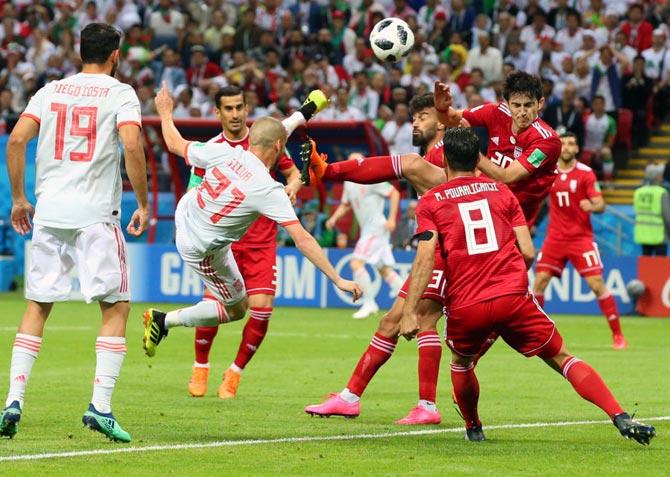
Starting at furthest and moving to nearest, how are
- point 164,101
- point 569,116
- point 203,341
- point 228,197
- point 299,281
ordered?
point 569,116 → point 299,281 → point 203,341 → point 228,197 → point 164,101

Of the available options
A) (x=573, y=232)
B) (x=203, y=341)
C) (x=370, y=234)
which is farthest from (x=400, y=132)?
(x=203, y=341)

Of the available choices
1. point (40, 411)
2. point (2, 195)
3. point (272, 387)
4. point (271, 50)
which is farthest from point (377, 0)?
point (40, 411)

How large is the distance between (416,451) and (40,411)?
3.17 meters

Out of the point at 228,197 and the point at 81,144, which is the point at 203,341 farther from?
the point at 81,144

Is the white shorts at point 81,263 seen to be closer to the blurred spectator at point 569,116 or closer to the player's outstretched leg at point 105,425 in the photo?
the player's outstretched leg at point 105,425

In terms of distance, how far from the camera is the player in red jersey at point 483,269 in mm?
8555

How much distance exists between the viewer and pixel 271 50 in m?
29.0

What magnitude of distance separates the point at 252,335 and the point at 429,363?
86.6 inches

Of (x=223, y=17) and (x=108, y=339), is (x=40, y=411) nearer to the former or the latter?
(x=108, y=339)

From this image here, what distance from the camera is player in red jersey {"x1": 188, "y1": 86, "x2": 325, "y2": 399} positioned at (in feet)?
38.4

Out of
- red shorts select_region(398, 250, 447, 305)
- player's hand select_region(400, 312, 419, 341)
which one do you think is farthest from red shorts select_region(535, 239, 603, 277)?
player's hand select_region(400, 312, 419, 341)

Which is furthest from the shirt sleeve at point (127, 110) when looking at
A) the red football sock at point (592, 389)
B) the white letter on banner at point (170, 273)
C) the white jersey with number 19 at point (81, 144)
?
the white letter on banner at point (170, 273)

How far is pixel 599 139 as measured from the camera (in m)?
25.5

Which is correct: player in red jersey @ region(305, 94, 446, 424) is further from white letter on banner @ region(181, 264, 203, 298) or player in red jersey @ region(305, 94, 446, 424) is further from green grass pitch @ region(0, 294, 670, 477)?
white letter on banner @ region(181, 264, 203, 298)
